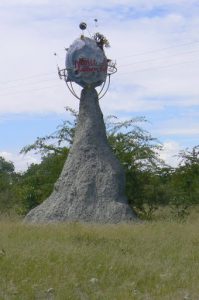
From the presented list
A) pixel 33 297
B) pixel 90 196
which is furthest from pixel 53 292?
pixel 90 196

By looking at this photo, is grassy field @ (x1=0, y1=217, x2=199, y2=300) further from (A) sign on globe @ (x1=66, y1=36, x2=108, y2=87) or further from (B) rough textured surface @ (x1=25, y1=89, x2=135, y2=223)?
(A) sign on globe @ (x1=66, y1=36, x2=108, y2=87)

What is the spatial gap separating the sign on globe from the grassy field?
6.39 metres

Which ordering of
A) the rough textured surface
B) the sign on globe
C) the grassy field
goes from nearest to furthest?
the grassy field → the rough textured surface → the sign on globe

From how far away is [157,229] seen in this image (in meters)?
16.5

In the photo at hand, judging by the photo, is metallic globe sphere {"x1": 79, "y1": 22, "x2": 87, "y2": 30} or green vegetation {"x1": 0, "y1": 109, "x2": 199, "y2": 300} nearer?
green vegetation {"x1": 0, "y1": 109, "x2": 199, "y2": 300}

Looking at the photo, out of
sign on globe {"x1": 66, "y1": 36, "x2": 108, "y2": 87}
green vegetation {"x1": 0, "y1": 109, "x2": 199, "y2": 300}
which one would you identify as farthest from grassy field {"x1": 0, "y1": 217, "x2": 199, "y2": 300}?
sign on globe {"x1": 66, "y1": 36, "x2": 108, "y2": 87}

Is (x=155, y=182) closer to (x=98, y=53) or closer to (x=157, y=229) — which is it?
(x=98, y=53)

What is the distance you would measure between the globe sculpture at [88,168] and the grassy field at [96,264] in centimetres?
377

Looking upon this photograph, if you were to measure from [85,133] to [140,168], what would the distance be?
4.12 metres

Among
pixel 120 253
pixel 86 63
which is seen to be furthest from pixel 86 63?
pixel 120 253

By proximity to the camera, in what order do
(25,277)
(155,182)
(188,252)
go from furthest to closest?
(155,182), (188,252), (25,277)

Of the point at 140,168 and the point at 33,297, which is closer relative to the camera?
the point at 33,297

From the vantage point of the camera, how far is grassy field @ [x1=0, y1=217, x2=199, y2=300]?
368 inches

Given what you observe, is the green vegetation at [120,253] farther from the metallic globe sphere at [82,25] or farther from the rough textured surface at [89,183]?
the metallic globe sphere at [82,25]
